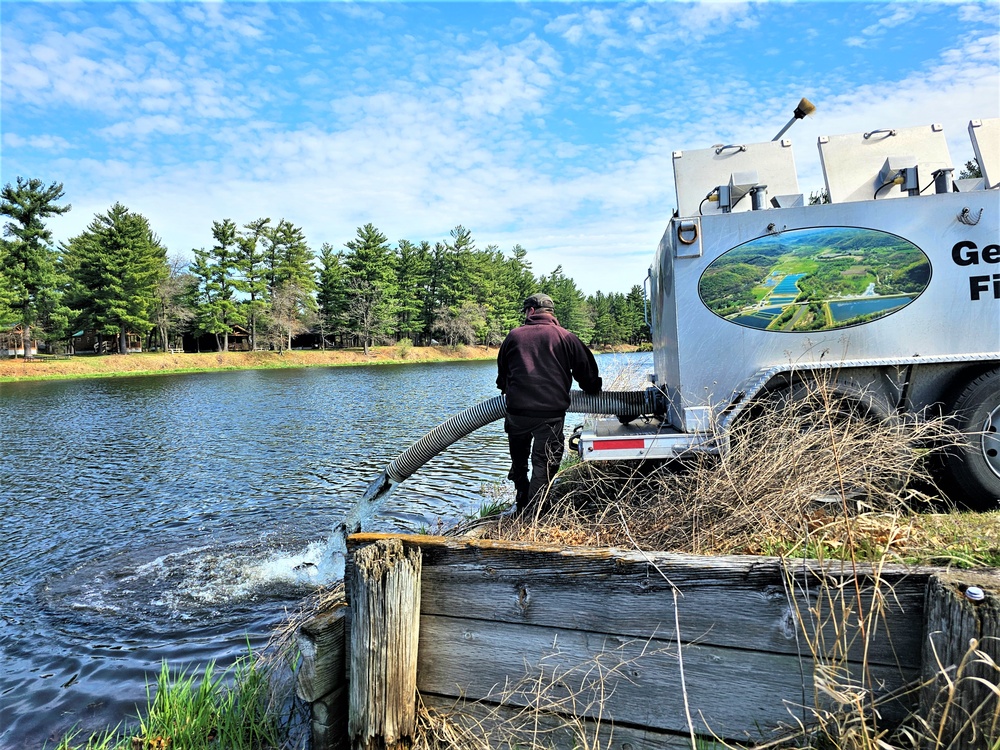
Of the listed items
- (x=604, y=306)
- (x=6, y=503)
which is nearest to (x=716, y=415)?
(x=6, y=503)

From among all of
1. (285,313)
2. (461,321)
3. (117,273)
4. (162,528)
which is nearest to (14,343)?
(117,273)

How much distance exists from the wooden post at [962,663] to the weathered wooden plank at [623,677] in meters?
0.19

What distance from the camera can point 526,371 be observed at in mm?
5402

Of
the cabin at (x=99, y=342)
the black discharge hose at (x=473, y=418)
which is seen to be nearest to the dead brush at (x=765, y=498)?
the black discharge hose at (x=473, y=418)

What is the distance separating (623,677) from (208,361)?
59.6 meters

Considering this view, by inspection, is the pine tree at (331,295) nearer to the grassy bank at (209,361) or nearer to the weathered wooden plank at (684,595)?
the grassy bank at (209,361)

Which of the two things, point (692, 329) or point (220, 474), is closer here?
point (692, 329)

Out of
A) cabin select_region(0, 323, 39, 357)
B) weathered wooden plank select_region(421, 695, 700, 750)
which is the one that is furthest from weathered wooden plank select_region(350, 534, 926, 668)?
cabin select_region(0, 323, 39, 357)

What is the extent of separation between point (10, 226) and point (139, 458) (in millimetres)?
51109

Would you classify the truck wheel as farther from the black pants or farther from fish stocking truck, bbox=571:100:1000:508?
the black pants

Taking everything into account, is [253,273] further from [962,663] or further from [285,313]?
[962,663]

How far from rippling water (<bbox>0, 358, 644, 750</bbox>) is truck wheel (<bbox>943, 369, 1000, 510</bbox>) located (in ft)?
18.9

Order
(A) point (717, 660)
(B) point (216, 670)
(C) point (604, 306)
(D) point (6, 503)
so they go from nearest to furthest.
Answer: (A) point (717, 660), (B) point (216, 670), (D) point (6, 503), (C) point (604, 306)

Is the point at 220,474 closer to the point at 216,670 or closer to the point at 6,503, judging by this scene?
the point at 6,503
